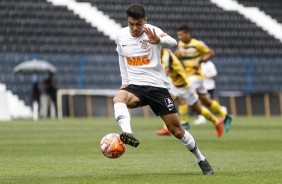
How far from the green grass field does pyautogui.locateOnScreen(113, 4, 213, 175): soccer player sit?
1.90ft

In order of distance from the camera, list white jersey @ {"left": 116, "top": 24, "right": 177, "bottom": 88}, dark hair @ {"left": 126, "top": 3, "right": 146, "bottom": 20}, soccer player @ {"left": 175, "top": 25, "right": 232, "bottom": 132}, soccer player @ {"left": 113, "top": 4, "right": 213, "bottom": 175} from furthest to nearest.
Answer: soccer player @ {"left": 175, "top": 25, "right": 232, "bottom": 132}
white jersey @ {"left": 116, "top": 24, "right": 177, "bottom": 88}
soccer player @ {"left": 113, "top": 4, "right": 213, "bottom": 175}
dark hair @ {"left": 126, "top": 3, "right": 146, "bottom": 20}

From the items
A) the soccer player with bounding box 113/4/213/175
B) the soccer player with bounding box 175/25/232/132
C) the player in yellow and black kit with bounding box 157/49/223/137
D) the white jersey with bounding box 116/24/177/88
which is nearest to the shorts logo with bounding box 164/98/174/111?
the soccer player with bounding box 113/4/213/175

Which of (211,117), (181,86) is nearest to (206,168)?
(211,117)

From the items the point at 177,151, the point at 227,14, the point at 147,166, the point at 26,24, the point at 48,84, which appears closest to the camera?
the point at 147,166

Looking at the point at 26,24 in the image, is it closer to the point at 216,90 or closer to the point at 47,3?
the point at 47,3

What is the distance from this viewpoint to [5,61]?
3144 centimetres

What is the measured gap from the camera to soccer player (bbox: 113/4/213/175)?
1006cm

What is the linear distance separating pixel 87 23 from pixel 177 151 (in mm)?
20527

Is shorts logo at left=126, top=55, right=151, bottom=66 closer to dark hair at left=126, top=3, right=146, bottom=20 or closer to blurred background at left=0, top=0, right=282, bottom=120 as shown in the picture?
dark hair at left=126, top=3, right=146, bottom=20

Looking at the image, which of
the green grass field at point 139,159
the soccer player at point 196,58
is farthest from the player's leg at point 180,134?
the soccer player at point 196,58

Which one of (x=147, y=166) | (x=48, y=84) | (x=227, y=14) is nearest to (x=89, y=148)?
(x=147, y=166)

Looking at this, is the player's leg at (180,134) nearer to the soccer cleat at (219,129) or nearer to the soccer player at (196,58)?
the soccer cleat at (219,129)

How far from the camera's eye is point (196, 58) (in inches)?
810

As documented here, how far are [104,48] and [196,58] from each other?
14.0 m
